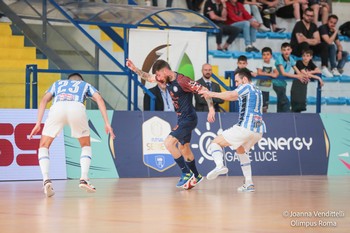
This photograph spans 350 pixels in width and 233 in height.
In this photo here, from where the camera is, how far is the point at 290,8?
27469mm

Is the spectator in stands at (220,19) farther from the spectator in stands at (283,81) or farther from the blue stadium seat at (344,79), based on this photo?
the blue stadium seat at (344,79)

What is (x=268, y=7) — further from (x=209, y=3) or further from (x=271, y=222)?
(x=271, y=222)

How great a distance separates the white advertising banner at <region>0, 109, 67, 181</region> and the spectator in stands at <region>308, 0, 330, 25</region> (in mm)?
11602

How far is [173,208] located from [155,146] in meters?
8.01

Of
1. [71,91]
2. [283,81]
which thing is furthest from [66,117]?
[283,81]

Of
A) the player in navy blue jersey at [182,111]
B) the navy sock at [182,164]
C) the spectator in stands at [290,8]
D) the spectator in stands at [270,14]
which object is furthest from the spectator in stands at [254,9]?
the navy sock at [182,164]

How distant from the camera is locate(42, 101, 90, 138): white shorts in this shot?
14.1m

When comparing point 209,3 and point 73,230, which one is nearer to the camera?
point 73,230

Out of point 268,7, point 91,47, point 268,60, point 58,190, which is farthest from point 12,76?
point 268,7

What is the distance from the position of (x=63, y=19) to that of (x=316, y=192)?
7544mm

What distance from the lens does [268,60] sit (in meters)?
21.8

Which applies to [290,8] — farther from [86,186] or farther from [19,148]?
[86,186]

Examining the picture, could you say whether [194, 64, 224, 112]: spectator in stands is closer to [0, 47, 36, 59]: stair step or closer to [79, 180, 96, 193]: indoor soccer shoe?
[0, 47, 36, 59]: stair step

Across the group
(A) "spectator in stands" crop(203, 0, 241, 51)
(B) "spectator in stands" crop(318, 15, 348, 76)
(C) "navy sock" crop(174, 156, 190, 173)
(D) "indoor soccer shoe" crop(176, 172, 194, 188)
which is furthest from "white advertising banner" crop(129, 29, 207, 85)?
(B) "spectator in stands" crop(318, 15, 348, 76)
